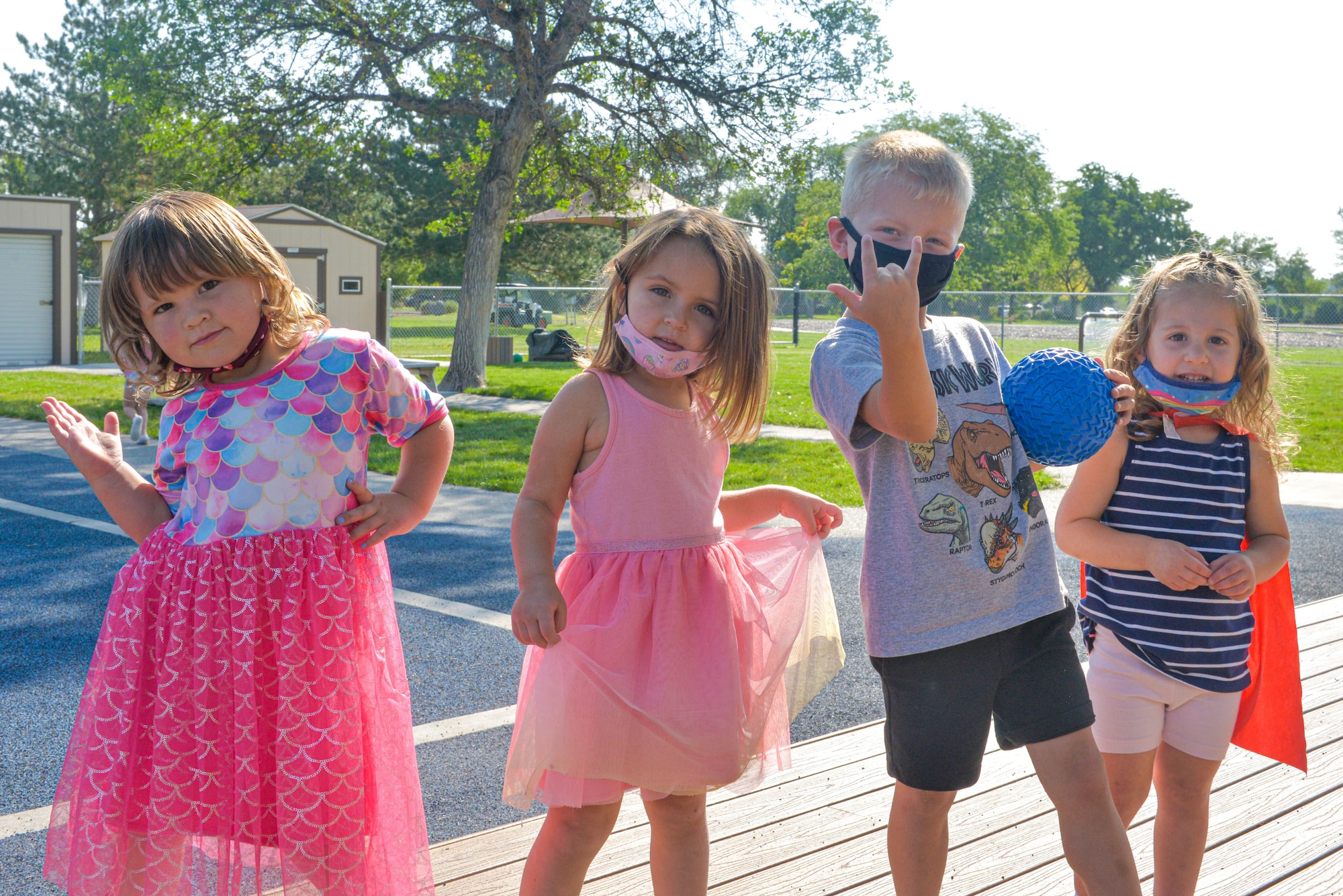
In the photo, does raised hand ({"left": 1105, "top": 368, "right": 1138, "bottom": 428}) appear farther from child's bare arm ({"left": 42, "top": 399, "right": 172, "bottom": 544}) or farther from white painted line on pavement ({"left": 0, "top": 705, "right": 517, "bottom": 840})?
white painted line on pavement ({"left": 0, "top": 705, "right": 517, "bottom": 840})

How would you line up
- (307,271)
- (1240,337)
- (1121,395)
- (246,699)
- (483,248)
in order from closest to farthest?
(246,699), (1121,395), (1240,337), (483,248), (307,271)

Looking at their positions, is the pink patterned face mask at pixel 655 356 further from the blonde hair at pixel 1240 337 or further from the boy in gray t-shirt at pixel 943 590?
the blonde hair at pixel 1240 337

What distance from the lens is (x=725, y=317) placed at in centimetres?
224

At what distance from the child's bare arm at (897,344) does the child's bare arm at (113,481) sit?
4.57 ft

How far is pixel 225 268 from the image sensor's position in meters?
2.08

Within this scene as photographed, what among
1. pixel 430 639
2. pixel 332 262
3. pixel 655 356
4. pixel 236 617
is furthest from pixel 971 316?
pixel 236 617

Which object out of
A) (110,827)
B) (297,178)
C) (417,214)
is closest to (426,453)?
(110,827)

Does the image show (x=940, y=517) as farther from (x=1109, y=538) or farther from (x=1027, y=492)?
(x=1109, y=538)

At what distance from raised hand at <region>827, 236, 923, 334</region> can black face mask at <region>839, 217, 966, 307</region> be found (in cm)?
17

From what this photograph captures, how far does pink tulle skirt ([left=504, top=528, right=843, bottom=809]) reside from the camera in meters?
2.06

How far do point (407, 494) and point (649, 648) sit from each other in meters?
0.60

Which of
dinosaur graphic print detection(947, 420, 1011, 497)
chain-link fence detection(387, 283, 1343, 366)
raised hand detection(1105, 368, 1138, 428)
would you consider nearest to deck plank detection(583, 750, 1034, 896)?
dinosaur graphic print detection(947, 420, 1011, 497)

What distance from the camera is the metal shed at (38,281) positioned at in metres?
23.7

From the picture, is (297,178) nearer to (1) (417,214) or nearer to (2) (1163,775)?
(1) (417,214)
